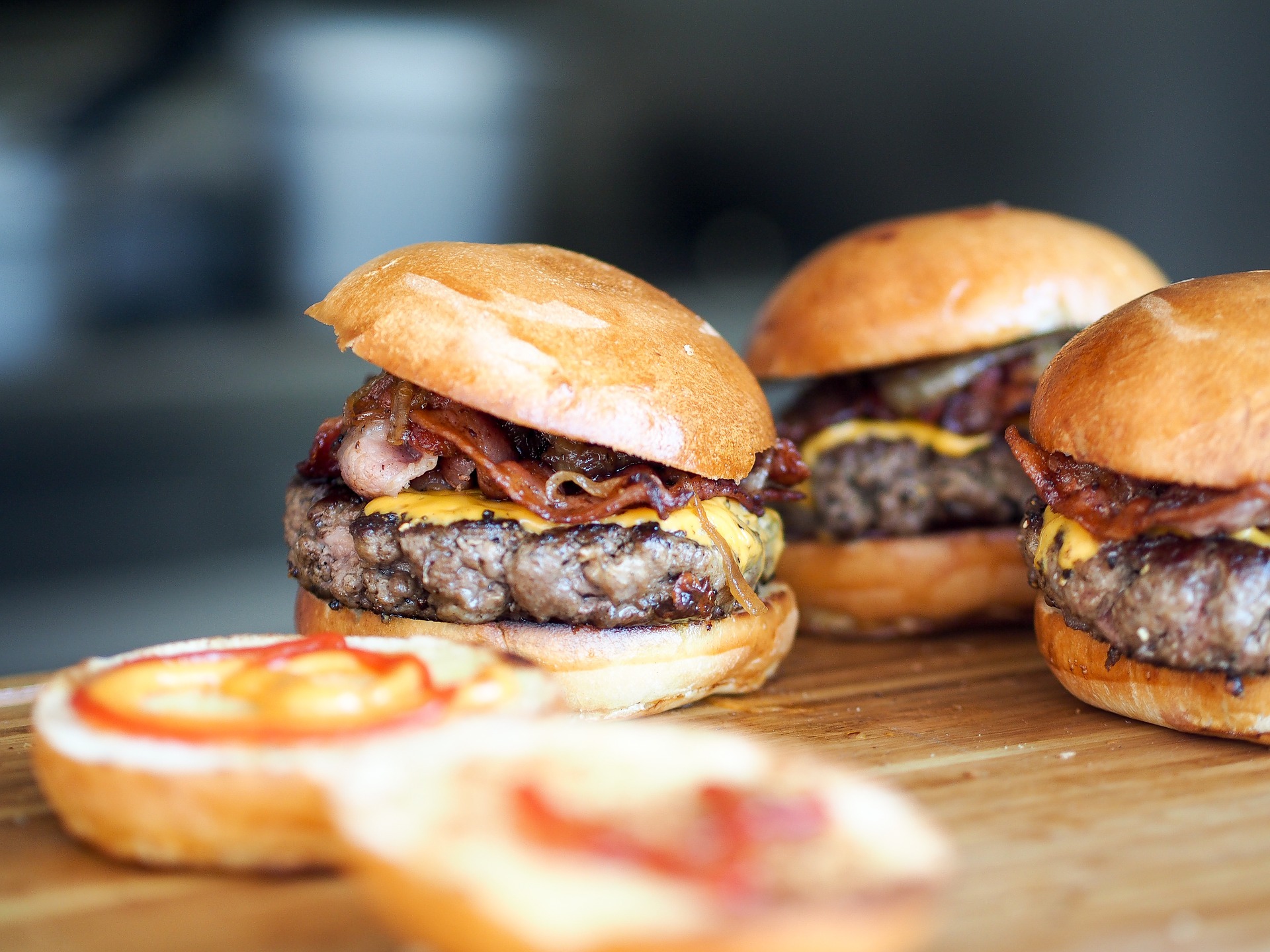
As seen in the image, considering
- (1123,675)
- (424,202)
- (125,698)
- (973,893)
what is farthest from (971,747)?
(424,202)

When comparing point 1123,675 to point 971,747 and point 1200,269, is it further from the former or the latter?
point 1200,269

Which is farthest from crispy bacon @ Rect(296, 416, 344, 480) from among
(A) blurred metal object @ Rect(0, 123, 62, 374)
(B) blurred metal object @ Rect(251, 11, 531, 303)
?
(B) blurred metal object @ Rect(251, 11, 531, 303)

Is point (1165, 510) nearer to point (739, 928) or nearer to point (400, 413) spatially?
point (739, 928)

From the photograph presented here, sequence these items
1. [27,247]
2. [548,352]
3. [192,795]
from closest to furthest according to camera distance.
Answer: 1. [192,795]
2. [548,352]
3. [27,247]

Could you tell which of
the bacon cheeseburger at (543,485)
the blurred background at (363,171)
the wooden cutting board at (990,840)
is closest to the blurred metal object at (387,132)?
the blurred background at (363,171)

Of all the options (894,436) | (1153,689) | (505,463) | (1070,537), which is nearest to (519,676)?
(505,463)

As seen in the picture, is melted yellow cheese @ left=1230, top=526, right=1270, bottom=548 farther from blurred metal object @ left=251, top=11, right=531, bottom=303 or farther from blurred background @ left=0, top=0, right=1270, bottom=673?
blurred metal object @ left=251, top=11, right=531, bottom=303
